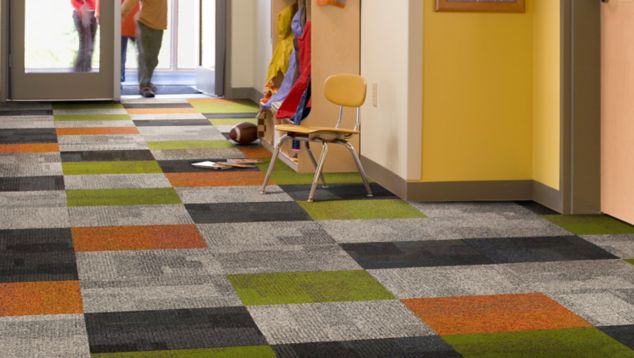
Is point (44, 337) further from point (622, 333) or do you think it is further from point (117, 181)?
point (117, 181)

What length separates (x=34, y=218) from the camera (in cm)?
586

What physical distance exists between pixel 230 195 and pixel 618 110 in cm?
213

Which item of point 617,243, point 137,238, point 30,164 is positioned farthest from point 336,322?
point 30,164

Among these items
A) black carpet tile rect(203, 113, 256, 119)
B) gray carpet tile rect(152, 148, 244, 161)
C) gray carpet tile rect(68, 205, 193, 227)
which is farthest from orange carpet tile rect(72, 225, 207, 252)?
black carpet tile rect(203, 113, 256, 119)

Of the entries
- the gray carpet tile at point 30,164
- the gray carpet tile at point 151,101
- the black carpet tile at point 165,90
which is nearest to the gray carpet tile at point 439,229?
the gray carpet tile at point 30,164

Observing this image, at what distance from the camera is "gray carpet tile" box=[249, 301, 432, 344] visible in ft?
12.7

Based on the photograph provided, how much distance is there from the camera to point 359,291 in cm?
448

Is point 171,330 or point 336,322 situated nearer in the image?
point 171,330

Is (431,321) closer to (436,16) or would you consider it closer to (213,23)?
(436,16)

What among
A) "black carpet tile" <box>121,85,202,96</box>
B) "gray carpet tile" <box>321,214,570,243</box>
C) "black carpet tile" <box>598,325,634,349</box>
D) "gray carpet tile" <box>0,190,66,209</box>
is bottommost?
"black carpet tile" <box>598,325,634,349</box>

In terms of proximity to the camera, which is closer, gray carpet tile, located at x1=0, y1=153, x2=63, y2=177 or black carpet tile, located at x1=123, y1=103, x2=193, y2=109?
gray carpet tile, located at x1=0, y1=153, x2=63, y2=177

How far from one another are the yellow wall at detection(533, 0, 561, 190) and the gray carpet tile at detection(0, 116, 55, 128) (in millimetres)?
4615

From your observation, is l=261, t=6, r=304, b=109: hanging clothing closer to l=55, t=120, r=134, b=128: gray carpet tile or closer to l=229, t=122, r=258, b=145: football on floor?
l=229, t=122, r=258, b=145: football on floor

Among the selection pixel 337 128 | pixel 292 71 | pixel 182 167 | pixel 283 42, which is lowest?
pixel 182 167
